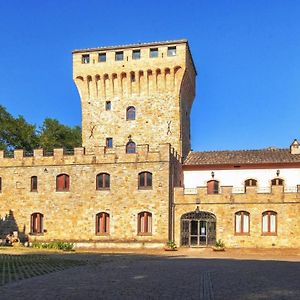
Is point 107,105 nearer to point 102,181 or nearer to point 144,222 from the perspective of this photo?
point 102,181

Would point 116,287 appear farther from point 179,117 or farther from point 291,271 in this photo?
point 179,117

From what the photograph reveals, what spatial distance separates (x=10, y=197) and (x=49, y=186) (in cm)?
340

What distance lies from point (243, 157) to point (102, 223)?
528 inches

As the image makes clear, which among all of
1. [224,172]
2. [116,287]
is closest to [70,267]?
[116,287]

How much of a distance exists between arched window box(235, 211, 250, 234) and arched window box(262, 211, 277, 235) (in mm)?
1120

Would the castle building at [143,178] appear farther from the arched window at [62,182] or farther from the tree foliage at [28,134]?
the tree foliage at [28,134]

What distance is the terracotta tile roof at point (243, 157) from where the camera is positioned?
38.1 meters

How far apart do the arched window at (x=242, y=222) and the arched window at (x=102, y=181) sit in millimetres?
9870

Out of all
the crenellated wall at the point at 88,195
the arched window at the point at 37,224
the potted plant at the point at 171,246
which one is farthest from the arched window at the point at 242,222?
the arched window at the point at 37,224

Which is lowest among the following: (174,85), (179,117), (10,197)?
(10,197)

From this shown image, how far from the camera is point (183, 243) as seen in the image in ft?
112

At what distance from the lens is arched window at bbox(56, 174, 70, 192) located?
35.5 meters

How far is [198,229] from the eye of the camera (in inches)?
1335

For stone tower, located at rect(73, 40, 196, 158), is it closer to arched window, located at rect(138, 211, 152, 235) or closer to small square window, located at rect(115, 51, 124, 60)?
small square window, located at rect(115, 51, 124, 60)
